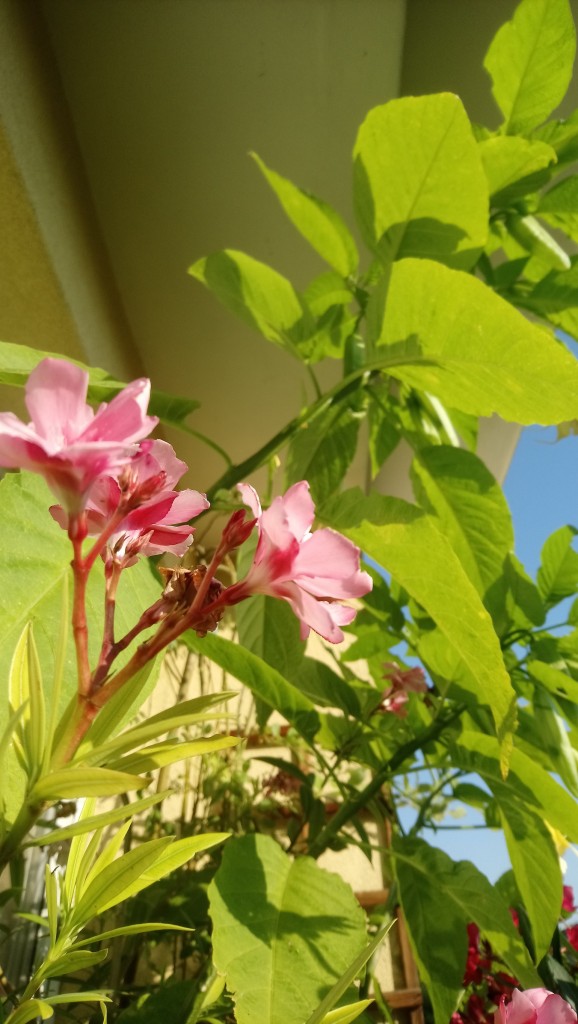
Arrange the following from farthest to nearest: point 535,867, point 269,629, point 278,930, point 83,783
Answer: point 269,629, point 535,867, point 278,930, point 83,783

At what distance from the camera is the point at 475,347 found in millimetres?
476

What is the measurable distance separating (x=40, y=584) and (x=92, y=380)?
0.74 feet

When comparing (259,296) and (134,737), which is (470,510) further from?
(134,737)

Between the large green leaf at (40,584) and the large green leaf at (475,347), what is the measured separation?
0.29 meters

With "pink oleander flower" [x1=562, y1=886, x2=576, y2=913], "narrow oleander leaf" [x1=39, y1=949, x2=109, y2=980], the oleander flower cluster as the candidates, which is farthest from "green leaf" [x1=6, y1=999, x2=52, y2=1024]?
"pink oleander flower" [x1=562, y1=886, x2=576, y2=913]

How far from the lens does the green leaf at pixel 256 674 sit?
521mm

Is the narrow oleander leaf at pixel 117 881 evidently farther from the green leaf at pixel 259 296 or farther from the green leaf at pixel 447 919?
the green leaf at pixel 259 296

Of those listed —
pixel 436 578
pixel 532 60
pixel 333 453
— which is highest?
pixel 532 60

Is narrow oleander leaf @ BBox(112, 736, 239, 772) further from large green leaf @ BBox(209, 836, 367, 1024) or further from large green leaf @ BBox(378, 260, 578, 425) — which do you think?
large green leaf @ BBox(378, 260, 578, 425)

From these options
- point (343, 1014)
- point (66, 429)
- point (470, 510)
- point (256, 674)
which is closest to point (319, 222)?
point (470, 510)

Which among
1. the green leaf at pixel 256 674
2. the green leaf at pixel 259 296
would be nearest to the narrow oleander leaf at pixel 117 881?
the green leaf at pixel 256 674

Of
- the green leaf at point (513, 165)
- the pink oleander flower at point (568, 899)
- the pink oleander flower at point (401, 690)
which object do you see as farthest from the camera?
the pink oleander flower at point (568, 899)

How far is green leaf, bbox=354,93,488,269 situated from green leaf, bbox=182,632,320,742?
415mm

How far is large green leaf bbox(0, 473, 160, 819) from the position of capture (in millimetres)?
295
